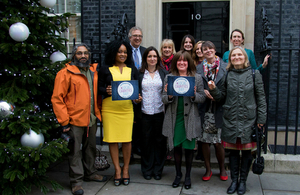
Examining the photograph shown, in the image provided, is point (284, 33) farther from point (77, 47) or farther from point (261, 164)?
point (77, 47)

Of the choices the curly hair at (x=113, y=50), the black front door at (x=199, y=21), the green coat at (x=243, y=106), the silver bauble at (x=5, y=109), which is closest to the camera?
the silver bauble at (x=5, y=109)

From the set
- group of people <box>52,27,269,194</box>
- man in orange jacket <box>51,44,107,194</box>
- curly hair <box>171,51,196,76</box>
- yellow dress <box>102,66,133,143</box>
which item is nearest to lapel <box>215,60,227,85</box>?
group of people <box>52,27,269,194</box>

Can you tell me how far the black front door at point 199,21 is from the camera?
647 centimetres

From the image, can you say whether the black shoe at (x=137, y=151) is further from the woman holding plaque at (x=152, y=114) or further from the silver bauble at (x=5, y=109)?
the silver bauble at (x=5, y=109)

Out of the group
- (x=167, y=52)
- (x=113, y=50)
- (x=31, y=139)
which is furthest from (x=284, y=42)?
(x=31, y=139)

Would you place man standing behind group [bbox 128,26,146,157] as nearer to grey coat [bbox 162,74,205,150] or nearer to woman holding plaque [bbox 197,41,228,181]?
grey coat [bbox 162,74,205,150]

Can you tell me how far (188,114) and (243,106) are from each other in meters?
0.70

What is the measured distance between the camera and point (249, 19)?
6004 mm

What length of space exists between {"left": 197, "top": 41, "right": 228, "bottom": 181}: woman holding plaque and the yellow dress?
1.03m

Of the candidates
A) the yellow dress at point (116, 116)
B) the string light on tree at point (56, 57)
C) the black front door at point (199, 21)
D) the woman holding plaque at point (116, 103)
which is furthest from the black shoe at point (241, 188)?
the black front door at point (199, 21)

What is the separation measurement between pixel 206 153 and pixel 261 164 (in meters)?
0.78

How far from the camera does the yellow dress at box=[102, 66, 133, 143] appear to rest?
13.5ft

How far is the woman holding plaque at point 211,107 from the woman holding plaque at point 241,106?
0.76 ft

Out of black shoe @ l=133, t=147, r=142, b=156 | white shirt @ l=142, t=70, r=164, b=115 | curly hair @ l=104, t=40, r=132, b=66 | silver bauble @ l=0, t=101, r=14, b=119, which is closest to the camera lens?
silver bauble @ l=0, t=101, r=14, b=119
